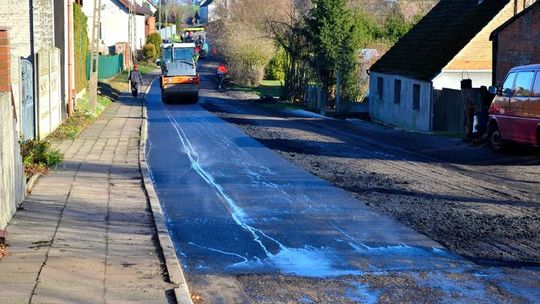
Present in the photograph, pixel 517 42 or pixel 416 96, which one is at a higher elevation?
pixel 517 42

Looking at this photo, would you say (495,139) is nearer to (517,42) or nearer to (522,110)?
(522,110)

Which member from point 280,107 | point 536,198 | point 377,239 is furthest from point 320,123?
point 377,239

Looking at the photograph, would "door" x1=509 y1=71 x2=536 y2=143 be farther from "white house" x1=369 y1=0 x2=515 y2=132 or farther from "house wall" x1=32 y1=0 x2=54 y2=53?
"house wall" x1=32 y1=0 x2=54 y2=53

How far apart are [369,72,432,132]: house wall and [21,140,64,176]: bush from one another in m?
18.8

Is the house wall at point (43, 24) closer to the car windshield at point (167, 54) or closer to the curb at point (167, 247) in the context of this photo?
the curb at point (167, 247)

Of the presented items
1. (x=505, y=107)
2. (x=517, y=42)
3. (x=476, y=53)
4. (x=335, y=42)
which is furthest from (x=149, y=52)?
(x=505, y=107)

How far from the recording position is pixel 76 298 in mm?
7523

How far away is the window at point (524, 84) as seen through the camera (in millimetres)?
19277

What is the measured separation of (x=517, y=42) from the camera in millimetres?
27125

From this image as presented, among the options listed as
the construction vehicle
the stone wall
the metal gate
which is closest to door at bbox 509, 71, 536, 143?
the metal gate

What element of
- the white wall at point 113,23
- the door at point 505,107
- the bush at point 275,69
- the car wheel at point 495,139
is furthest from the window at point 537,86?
the white wall at point 113,23

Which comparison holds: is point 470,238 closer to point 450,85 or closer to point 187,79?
point 450,85

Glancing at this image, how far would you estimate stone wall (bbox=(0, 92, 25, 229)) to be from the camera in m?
10.5

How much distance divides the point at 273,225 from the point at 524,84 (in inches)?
399
